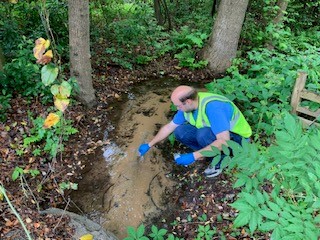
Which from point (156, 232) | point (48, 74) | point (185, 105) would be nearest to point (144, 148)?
point (185, 105)

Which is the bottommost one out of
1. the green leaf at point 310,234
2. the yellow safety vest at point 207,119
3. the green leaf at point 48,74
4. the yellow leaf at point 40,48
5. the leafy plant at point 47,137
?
the leafy plant at point 47,137

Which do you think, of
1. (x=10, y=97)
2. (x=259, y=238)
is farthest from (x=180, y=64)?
(x=259, y=238)

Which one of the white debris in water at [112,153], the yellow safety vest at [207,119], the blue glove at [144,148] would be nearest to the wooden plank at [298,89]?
the yellow safety vest at [207,119]

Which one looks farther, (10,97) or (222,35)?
(222,35)

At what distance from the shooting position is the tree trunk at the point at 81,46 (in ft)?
15.0

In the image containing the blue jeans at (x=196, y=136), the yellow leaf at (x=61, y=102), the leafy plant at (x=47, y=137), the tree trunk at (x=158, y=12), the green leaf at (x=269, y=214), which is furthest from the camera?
the tree trunk at (x=158, y=12)

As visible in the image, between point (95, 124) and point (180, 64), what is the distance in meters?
2.92

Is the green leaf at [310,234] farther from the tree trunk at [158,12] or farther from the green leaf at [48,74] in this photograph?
the tree trunk at [158,12]

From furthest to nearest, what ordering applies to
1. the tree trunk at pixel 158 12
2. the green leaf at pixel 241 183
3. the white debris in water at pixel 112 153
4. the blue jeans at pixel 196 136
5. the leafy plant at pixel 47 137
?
the tree trunk at pixel 158 12, the white debris in water at pixel 112 153, the leafy plant at pixel 47 137, the blue jeans at pixel 196 136, the green leaf at pixel 241 183

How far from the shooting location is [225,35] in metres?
6.78


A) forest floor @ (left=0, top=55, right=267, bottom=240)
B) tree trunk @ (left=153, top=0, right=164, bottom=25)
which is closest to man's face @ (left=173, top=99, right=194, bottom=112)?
forest floor @ (left=0, top=55, right=267, bottom=240)

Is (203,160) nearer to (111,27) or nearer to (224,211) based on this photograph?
(224,211)

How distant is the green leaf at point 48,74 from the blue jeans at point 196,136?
2.10 metres

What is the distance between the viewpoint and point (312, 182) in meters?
1.91
